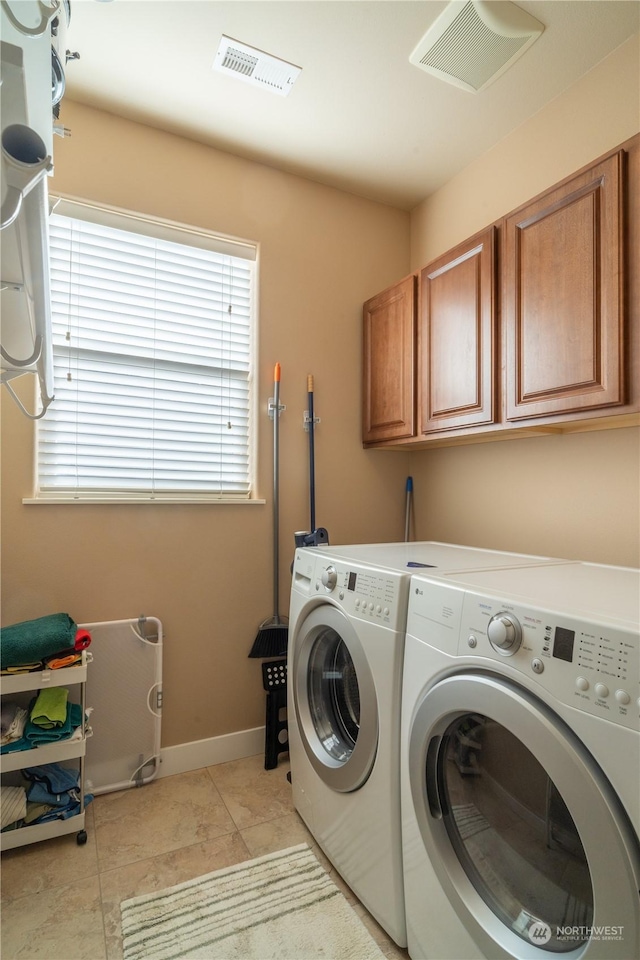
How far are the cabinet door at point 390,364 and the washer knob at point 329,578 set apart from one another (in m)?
0.87

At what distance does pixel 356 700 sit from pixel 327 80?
2199 millimetres

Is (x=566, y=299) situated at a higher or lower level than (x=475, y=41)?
lower

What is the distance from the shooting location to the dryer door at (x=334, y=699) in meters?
1.38

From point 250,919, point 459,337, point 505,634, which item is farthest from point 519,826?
point 459,337

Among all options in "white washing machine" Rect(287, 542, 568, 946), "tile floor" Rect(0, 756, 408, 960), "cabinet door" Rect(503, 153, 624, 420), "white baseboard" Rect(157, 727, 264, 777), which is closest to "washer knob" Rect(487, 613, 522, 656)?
"white washing machine" Rect(287, 542, 568, 946)

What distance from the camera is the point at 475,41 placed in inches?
66.7

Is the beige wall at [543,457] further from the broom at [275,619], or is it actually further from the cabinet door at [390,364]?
the broom at [275,619]

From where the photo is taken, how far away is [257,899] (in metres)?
1.46

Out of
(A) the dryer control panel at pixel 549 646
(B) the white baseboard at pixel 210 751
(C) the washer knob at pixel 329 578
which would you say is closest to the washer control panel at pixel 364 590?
(C) the washer knob at pixel 329 578

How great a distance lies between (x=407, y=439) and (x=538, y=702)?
1.47 metres

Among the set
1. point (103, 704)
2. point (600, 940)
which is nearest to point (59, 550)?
point (103, 704)

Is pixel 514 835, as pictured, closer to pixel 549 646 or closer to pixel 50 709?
pixel 549 646

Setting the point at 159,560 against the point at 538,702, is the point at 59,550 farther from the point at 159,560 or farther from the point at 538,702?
the point at 538,702

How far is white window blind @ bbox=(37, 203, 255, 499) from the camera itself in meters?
2.02
